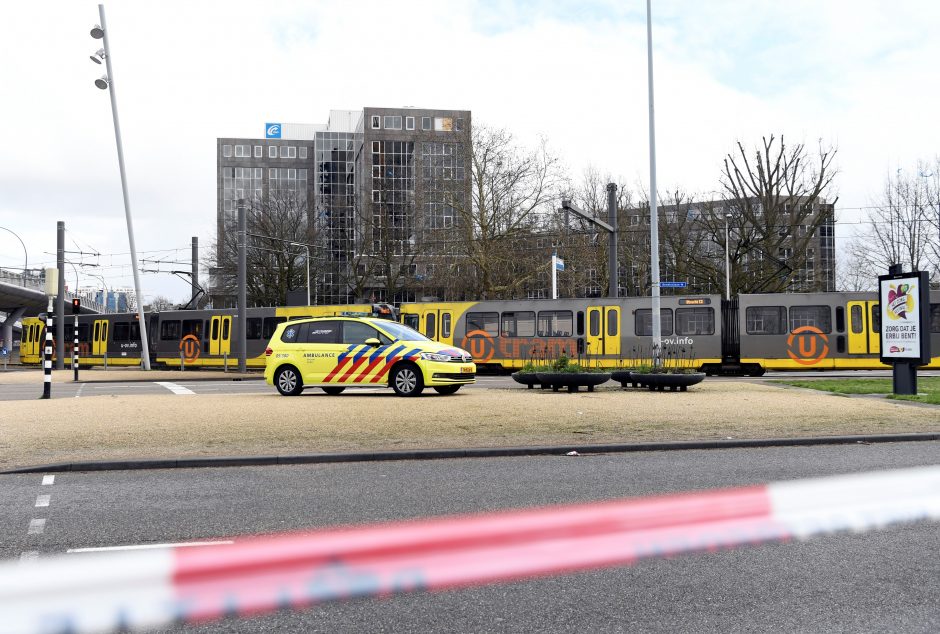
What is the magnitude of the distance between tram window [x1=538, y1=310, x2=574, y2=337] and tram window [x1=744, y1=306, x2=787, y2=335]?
19.8 ft

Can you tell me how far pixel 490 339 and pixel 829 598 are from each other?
26.7 m

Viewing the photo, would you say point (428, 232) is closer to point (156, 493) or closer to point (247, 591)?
point (156, 493)

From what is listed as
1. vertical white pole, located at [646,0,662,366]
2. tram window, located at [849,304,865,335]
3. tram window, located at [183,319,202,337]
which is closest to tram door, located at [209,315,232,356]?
tram window, located at [183,319,202,337]

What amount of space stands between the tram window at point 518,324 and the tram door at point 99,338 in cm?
2256

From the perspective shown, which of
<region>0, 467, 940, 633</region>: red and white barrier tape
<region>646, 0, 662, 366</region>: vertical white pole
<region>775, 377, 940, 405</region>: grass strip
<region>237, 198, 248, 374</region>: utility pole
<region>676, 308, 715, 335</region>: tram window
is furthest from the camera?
<region>237, 198, 248, 374</region>: utility pole

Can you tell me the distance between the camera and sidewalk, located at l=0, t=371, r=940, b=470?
9.42 meters

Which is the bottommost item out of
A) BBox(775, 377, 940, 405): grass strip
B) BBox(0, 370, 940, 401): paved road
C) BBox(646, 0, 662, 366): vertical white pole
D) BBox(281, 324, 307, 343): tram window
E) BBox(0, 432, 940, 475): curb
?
BBox(0, 432, 940, 475): curb

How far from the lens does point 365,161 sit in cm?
9025

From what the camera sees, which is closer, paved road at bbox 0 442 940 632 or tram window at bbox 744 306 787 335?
paved road at bbox 0 442 940 632

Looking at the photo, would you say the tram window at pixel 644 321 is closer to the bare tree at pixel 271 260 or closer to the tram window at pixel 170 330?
the tram window at pixel 170 330

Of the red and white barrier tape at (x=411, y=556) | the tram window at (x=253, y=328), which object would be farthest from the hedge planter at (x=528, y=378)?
the tram window at (x=253, y=328)

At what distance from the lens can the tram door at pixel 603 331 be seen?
29.1 metres

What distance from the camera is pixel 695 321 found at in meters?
28.1

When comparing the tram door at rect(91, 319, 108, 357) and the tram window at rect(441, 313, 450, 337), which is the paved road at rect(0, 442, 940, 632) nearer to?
the tram window at rect(441, 313, 450, 337)
